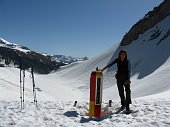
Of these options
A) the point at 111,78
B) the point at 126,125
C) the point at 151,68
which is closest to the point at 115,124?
the point at 126,125

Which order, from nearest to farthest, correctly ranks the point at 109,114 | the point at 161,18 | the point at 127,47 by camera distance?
the point at 109,114 < the point at 161,18 < the point at 127,47

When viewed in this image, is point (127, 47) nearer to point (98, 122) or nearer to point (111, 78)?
point (111, 78)

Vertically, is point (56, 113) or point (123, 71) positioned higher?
point (123, 71)

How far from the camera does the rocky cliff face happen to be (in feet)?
305

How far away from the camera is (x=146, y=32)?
97.2m

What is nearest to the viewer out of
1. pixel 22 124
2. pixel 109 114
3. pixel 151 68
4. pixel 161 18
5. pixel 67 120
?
pixel 22 124

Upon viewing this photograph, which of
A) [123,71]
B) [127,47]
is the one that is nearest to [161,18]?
[127,47]

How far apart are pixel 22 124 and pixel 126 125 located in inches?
132

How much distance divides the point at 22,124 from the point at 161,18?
8797cm

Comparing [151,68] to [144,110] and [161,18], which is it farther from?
[144,110]

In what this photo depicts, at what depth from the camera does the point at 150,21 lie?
9844 cm

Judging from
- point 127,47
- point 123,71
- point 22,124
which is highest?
point 127,47

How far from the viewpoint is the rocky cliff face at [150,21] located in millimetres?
92875

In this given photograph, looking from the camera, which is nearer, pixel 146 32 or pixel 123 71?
pixel 123 71
